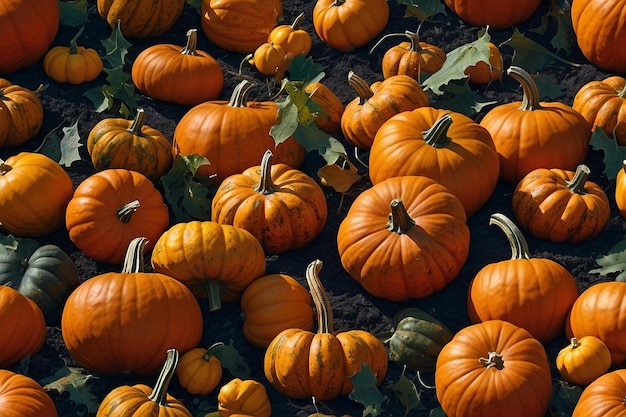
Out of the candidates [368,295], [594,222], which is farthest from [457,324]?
[594,222]

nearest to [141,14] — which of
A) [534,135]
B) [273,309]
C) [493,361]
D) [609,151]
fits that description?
[534,135]

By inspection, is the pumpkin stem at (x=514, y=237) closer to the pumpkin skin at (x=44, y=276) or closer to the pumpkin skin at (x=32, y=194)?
the pumpkin skin at (x=44, y=276)

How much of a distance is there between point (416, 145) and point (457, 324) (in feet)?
3.92

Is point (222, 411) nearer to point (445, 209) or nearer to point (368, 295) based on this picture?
point (368, 295)

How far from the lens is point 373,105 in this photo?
8.16 meters

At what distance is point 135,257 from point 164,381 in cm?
96

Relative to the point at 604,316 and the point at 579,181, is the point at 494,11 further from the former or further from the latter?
the point at 604,316

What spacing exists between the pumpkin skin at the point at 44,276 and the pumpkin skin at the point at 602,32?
12.8ft

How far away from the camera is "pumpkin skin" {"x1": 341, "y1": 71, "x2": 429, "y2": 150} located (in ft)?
26.6

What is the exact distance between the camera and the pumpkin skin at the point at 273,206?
7352 millimetres

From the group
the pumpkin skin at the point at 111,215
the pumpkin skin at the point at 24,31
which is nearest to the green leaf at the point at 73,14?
the pumpkin skin at the point at 24,31

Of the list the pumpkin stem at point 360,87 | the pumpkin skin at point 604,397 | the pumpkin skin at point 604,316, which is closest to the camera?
the pumpkin skin at point 604,397

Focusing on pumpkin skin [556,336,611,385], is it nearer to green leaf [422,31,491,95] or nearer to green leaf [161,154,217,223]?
green leaf [422,31,491,95]

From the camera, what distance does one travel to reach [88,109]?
8.66m
